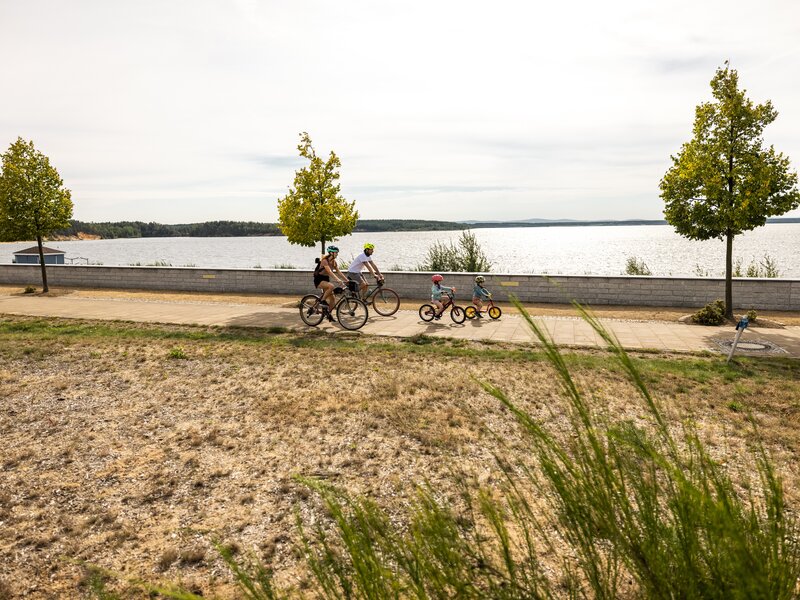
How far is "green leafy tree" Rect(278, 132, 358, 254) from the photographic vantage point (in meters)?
15.8

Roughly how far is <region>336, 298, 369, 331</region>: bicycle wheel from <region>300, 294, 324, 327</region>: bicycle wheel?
20.1 inches

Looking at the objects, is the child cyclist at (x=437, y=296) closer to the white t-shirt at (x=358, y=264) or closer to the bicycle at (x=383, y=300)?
the bicycle at (x=383, y=300)

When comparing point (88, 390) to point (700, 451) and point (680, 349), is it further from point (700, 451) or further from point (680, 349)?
point (680, 349)

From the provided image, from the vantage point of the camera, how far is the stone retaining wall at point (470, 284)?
14008 mm

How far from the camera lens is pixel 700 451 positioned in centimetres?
158

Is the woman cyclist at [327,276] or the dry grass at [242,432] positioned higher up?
the woman cyclist at [327,276]

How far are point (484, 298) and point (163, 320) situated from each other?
25.5ft

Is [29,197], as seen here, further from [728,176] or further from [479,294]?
[728,176]

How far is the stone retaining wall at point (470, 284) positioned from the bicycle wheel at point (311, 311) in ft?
14.4

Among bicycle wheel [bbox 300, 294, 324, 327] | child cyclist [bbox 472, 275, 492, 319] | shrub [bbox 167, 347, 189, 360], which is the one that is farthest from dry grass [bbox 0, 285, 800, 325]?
shrub [bbox 167, 347, 189, 360]

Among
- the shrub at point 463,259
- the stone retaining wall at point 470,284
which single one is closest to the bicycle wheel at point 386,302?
the stone retaining wall at point 470,284

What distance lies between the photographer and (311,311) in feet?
39.7

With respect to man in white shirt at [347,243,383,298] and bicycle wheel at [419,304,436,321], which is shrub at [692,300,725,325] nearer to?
bicycle wheel at [419,304,436,321]

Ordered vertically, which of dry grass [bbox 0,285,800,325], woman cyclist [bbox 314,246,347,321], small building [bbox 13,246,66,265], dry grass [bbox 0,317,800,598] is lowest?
dry grass [bbox 0,317,800,598]
